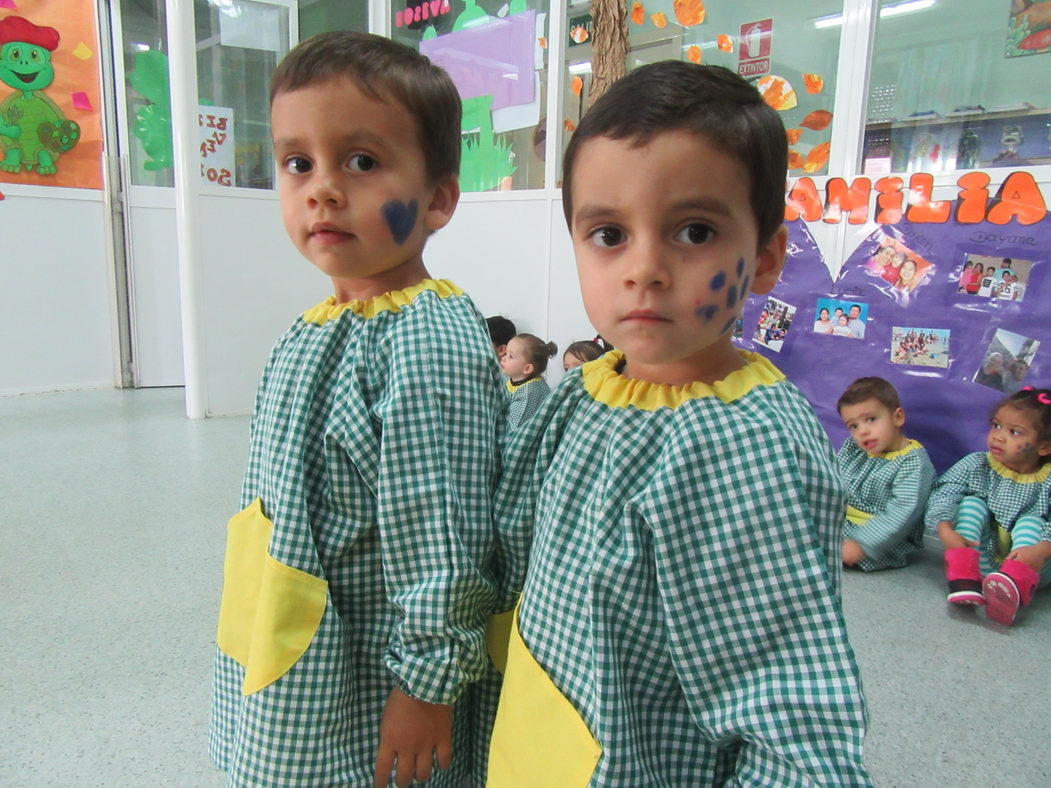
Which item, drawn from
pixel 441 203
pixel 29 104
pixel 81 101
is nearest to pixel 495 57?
pixel 81 101

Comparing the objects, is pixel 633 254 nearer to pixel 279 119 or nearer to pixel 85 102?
pixel 279 119

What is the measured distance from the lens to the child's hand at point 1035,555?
73.5 inches

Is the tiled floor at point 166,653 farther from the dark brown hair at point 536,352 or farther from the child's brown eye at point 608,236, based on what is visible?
the dark brown hair at point 536,352

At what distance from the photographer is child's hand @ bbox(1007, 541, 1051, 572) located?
1.87 m

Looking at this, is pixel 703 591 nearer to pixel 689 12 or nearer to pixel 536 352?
pixel 536 352

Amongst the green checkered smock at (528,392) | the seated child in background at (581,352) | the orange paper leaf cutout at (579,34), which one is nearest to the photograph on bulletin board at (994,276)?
the seated child in background at (581,352)

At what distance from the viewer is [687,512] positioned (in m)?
0.56

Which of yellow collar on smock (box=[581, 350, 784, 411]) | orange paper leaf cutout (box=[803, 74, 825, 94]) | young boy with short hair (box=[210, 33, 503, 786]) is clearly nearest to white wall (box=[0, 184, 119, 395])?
orange paper leaf cutout (box=[803, 74, 825, 94])

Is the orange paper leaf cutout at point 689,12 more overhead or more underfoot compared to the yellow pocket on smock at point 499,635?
more overhead

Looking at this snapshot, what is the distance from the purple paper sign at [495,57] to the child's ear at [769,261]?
2929 millimetres

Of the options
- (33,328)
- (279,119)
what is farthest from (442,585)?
(33,328)

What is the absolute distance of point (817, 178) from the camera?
246cm

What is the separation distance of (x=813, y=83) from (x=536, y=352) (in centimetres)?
137

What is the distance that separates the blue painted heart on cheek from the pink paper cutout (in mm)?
4244
